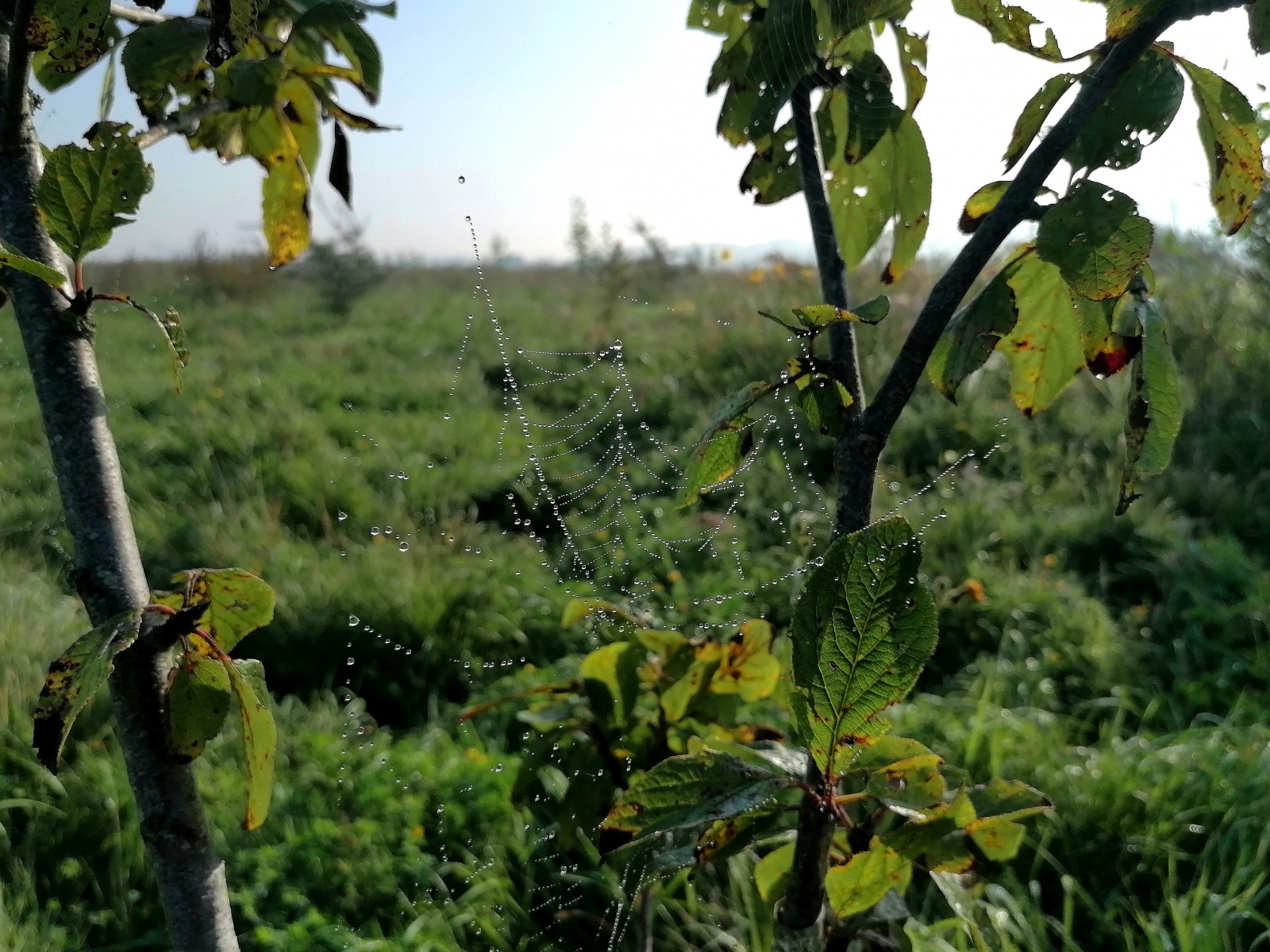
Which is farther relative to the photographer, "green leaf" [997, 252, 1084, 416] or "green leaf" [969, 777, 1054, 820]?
"green leaf" [969, 777, 1054, 820]

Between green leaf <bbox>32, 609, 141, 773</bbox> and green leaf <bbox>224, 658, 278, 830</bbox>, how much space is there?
0.21 ft

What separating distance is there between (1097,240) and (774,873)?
547 mm

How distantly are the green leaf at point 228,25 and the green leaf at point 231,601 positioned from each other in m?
0.32

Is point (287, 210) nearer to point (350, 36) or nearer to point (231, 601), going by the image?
point (350, 36)

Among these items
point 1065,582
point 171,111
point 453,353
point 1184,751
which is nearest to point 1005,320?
point 171,111

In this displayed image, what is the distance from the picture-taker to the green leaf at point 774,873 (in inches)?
29.8

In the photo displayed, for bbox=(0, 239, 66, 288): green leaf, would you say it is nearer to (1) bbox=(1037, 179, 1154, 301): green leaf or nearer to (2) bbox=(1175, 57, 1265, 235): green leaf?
(1) bbox=(1037, 179, 1154, 301): green leaf

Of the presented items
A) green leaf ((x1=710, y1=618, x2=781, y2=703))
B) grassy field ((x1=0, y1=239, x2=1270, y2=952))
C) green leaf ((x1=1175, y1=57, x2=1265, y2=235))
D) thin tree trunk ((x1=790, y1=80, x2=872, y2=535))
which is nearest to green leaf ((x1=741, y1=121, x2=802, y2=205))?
thin tree trunk ((x1=790, y1=80, x2=872, y2=535))

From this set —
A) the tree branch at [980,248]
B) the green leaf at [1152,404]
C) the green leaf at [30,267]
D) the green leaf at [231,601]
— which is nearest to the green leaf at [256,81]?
the green leaf at [30,267]

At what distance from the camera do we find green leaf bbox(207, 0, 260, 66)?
481 millimetres

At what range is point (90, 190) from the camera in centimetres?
50

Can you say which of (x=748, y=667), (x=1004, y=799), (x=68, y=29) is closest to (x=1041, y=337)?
(x=1004, y=799)

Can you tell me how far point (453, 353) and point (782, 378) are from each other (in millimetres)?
5289

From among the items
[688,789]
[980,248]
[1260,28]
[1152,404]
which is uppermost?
[1260,28]
